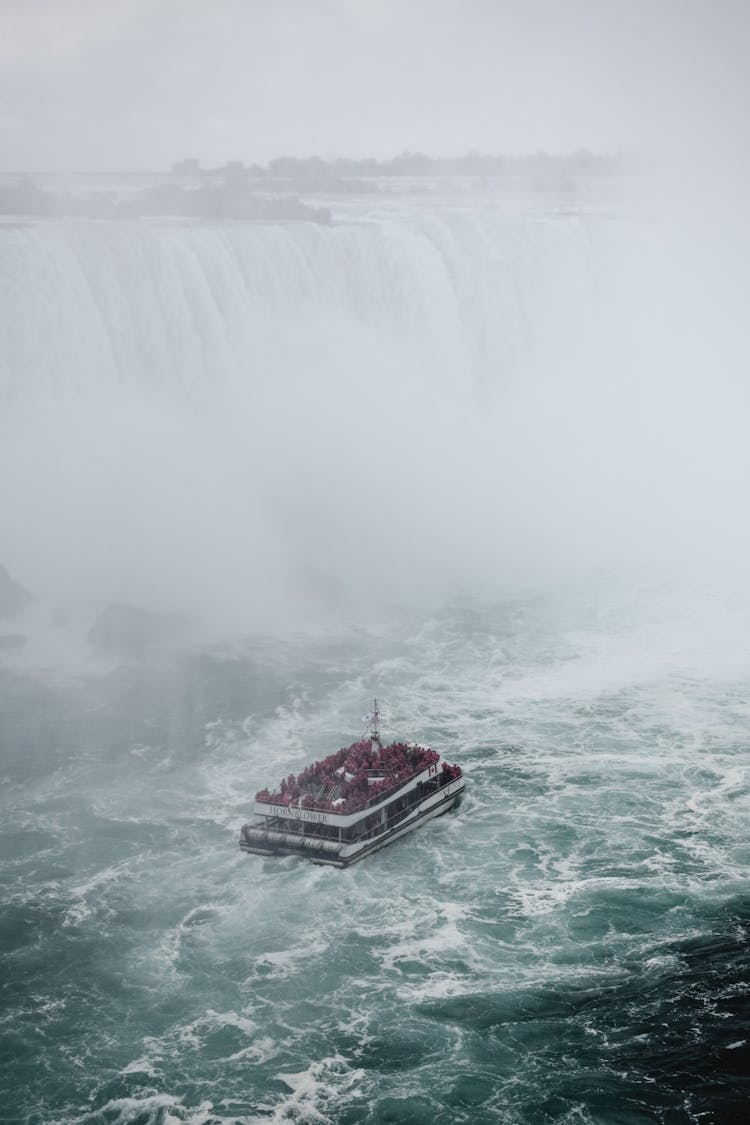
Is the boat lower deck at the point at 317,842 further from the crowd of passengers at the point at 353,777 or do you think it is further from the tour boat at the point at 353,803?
the crowd of passengers at the point at 353,777

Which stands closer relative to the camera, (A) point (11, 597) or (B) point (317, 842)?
(B) point (317, 842)

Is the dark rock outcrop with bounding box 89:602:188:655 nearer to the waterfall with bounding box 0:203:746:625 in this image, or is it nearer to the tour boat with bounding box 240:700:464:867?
the waterfall with bounding box 0:203:746:625

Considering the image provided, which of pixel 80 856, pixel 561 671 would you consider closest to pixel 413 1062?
pixel 80 856

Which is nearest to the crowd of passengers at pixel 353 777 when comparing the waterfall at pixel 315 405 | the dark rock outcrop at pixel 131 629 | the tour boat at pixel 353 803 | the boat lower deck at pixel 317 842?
the tour boat at pixel 353 803

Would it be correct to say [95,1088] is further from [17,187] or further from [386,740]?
[17,187]

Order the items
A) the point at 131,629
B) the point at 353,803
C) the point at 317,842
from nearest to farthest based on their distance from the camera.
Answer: the point at 317,842 → the point at 353,803 → the point at 131,629

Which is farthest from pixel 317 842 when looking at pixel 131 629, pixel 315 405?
pixel 315 405

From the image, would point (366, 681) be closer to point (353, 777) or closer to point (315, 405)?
point (353, 777)
